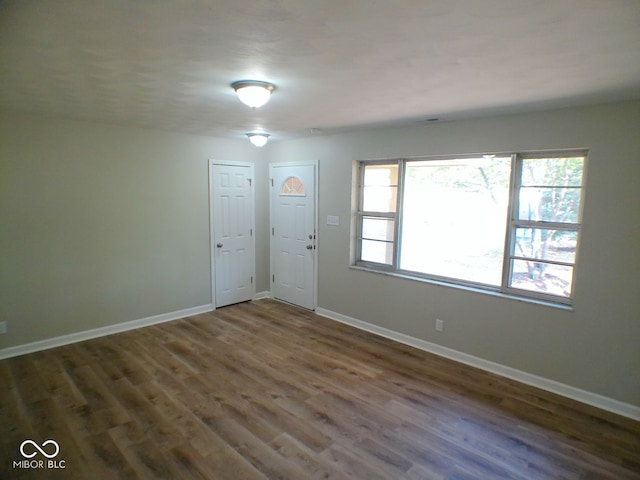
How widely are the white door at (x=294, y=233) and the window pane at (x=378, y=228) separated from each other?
0.81 meters

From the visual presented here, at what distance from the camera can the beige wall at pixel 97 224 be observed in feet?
11.9

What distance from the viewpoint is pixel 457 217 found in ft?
12.7

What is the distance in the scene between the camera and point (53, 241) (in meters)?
3.83

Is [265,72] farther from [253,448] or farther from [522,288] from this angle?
[522,288]

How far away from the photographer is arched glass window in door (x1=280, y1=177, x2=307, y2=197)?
5.21 metres

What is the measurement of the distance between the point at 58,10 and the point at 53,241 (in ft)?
10.3

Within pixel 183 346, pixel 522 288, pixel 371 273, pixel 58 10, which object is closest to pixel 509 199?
pixel 522 288

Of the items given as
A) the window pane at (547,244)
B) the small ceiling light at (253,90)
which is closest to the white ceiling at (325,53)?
the small ceiling light at (253,90)

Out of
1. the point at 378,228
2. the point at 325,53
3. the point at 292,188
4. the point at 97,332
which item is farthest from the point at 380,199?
the point at 97,332

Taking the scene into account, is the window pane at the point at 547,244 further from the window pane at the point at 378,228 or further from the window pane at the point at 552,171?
the window pane at the point at 378,228

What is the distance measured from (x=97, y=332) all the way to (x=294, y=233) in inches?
113

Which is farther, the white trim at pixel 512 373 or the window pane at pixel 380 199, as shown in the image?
the window pane at pixel 380 199

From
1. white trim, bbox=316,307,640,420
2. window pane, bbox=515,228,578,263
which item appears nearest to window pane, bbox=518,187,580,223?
window pane, bbox=515,228,578,263

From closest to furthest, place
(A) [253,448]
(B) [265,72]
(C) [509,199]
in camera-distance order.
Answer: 1. (B) [265,72]
2. (A) [253,448]
3. (C) [509,199]
